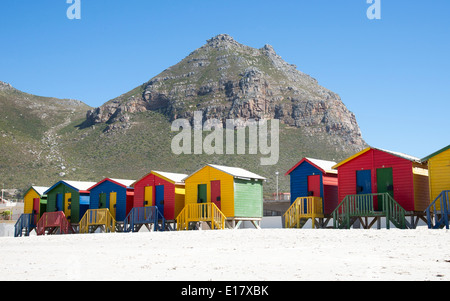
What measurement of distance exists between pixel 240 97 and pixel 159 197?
73221mm

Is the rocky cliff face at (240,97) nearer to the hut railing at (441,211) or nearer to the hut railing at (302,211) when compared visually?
the hut railing at (302,211)

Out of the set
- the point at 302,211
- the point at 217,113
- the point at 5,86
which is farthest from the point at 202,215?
the point at 5,86

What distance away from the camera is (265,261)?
11.2 m

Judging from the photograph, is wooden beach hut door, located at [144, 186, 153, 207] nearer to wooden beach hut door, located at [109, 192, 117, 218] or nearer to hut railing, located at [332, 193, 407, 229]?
wooden beach hut door, located at [109, 192, 117, 218]

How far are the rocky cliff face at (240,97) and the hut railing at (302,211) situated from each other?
6886 cm

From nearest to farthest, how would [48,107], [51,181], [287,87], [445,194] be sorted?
[445,194], [51,181], [287,87], [48,107]

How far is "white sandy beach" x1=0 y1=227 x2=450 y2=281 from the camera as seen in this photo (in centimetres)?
929

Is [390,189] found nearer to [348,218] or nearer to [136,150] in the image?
[348,218]

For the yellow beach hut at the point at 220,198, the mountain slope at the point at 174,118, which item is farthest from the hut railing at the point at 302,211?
the mountain slope at the point at 174,118

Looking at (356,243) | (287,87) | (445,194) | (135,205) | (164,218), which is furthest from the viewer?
(287,87)

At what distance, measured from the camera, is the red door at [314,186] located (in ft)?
89.6
